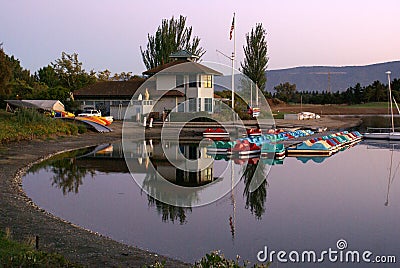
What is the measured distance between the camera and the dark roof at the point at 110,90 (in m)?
52.3

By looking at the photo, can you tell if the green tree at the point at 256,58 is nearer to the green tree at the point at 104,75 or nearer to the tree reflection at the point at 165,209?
the green tree at the point at 104,75

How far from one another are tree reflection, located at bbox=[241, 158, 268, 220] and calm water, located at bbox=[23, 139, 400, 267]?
0.03 metres

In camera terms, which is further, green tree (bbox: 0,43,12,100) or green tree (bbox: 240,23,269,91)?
green tree (bbox: 240,23,269,91)

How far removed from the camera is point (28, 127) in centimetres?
3141

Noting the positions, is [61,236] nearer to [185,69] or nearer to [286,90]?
[185,69]

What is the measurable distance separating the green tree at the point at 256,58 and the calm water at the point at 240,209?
4128 centimetres

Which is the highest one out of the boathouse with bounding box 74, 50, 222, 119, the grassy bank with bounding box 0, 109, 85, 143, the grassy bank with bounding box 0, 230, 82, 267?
the boathouse with bounding box 74, 50, 222, 119

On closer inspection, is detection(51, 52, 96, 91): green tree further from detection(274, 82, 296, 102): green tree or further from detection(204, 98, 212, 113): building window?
detection(274, 82, 296, 102): green tree

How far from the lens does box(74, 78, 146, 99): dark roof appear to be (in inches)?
2060

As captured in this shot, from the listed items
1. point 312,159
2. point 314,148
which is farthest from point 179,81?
point 312,159

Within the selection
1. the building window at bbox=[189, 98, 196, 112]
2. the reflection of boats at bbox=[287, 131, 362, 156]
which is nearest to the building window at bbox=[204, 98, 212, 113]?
the building window at bbox=[189, 98, 196, 112]

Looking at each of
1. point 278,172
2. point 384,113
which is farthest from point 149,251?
point 384,113

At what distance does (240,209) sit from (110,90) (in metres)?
40.3

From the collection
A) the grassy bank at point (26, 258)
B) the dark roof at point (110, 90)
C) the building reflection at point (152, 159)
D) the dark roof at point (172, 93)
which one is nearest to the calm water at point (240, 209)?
the building reflection at point (152, 159)
